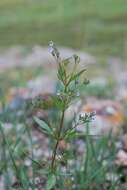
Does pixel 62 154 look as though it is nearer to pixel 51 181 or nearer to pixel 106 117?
pixel 51 181

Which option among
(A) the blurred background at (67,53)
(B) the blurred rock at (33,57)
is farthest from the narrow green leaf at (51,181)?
(B) the blurred rock at (33,57)

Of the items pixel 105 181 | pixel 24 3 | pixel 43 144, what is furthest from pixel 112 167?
pixel 24 3

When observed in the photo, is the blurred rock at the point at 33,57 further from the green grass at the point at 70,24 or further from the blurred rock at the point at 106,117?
the blurred rock at the point at 106,117

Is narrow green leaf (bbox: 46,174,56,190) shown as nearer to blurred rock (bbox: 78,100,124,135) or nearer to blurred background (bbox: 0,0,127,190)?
blurred background (bbox: 0,0,127,190)

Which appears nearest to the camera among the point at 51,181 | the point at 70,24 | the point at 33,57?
the point at 51,181

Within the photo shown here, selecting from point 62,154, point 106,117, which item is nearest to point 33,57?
point 106,117

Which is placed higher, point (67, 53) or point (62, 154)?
point (67, 53)

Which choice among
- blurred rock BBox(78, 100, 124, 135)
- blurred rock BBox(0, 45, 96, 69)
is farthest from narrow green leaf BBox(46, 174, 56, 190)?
blurred rock BBox(0, 45, 96, 69)

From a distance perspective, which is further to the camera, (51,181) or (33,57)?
(33,57)
